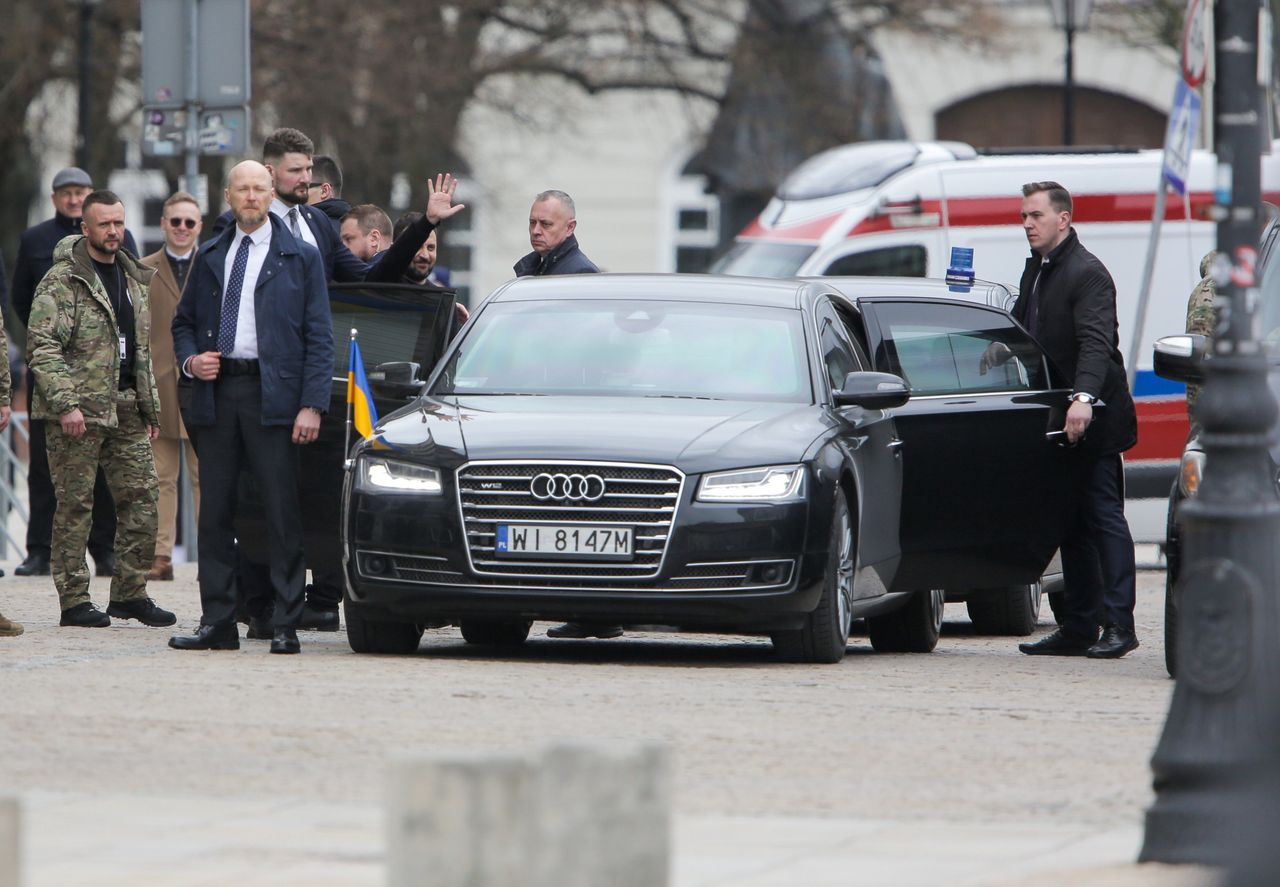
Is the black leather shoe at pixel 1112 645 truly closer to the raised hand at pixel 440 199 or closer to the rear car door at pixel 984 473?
the rear car door at pixel 984 473

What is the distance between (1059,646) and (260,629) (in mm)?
3409

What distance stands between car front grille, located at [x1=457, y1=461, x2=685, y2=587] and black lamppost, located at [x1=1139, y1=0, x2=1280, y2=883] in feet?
11.7

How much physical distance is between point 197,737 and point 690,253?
35.1 m

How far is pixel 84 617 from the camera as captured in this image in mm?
11781

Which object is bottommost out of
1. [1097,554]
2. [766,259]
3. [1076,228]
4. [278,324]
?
[1097,554]

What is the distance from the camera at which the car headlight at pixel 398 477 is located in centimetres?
1012

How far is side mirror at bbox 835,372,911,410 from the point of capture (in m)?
10.6

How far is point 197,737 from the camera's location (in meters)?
7.93

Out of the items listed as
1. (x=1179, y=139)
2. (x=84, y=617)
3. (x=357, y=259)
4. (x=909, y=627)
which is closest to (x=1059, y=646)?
(x=909, y=627)

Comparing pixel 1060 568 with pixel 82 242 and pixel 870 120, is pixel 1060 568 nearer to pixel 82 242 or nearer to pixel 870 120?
pixel 82 242

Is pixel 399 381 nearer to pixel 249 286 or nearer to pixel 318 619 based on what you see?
pixel 249 286

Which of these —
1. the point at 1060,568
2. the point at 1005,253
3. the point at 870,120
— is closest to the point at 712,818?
the point at 1060,568

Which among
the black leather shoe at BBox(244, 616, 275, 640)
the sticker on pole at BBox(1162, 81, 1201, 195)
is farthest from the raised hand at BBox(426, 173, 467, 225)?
the sticker on pole at BBox(1162, 81, 1201, 195)

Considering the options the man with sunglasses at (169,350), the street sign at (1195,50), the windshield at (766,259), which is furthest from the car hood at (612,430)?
the windshield at (766,259)
